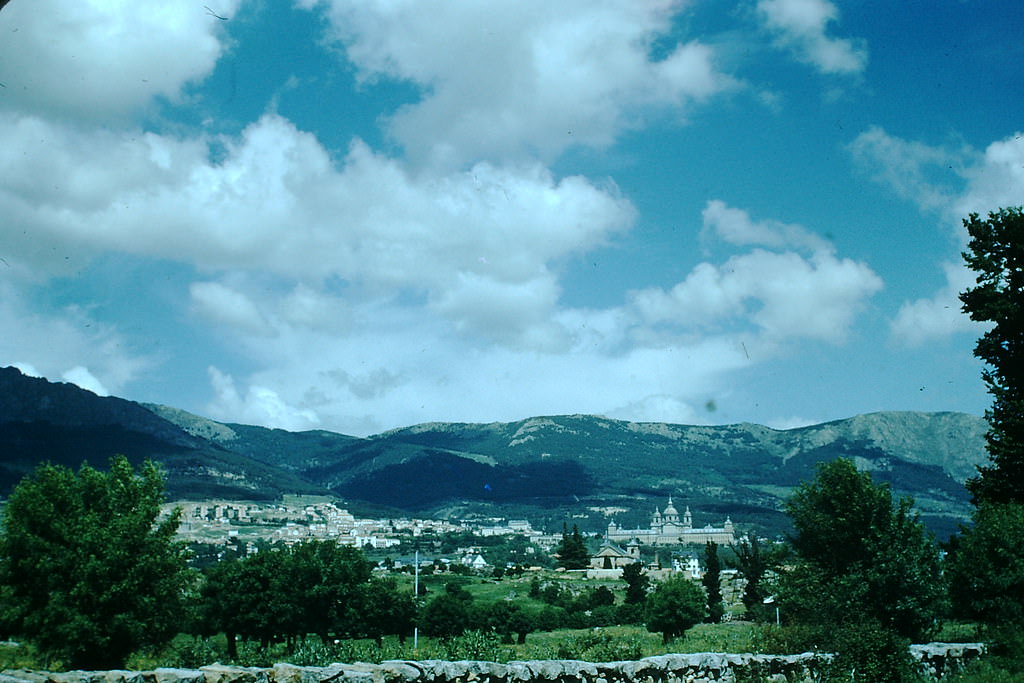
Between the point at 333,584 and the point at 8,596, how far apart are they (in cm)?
3310

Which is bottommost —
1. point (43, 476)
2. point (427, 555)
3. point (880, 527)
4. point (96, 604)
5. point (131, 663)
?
point (427, 555)

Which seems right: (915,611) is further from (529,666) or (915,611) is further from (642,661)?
(529,666)

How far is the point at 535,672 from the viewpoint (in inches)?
558

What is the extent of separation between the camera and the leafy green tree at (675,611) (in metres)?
60.3

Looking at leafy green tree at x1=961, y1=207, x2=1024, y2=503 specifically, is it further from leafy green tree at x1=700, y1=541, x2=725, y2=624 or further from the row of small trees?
leafy green tree at x1=700, y1=541, x2=725, y2=624

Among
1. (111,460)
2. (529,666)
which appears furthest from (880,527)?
(111,460)

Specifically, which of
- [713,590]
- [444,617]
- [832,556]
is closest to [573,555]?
[713,590]

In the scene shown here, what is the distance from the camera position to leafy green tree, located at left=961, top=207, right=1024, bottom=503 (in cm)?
3753

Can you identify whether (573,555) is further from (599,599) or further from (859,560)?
(859,560)

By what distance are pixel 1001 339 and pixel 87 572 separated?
43.2 metres

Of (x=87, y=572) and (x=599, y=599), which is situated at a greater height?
(x=87, y=572)

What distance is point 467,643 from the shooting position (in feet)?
56.4

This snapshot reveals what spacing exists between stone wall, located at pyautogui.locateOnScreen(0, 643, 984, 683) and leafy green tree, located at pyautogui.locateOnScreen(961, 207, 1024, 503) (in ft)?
77.0

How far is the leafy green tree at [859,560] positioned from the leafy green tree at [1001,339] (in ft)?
17.8
